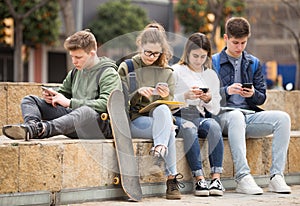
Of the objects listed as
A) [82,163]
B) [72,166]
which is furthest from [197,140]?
[72,166]

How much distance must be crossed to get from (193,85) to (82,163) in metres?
1.42

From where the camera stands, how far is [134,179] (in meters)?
6.12

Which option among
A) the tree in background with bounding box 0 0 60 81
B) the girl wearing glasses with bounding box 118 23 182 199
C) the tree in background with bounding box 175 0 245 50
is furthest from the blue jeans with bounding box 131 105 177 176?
the tree in background with bounding box 175 0 245 50

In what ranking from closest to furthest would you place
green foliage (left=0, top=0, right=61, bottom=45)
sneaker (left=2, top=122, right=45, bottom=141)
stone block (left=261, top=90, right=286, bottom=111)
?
sneaker (left=2, top=122, right=45, bottom=141), stone block (left=261, top=90, right=286, bottom=111), green foliage (left=0, top=0, right=61, bottom=45)

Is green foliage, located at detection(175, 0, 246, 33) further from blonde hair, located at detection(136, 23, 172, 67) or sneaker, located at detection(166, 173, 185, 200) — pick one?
sneaker, located at detection(166, 173, 185, 200)

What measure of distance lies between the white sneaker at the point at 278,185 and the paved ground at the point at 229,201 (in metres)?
0.09

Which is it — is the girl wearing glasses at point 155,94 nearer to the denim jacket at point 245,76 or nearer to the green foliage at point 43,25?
the denim jacket at point 245,76

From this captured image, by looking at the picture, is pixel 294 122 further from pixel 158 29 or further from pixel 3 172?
pixel 3 172

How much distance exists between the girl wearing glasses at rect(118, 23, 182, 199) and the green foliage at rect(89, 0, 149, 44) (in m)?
21.4

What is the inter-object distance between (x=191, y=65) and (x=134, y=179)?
4.25 feet

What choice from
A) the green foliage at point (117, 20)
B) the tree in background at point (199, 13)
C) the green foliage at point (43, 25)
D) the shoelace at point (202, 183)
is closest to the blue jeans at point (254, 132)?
the shoelace at point (202, 183)

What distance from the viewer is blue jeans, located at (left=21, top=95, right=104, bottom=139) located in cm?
595

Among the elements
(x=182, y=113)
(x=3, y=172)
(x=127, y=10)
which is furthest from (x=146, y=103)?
(x=127, y=10)

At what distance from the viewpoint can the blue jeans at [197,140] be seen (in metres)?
6.46
